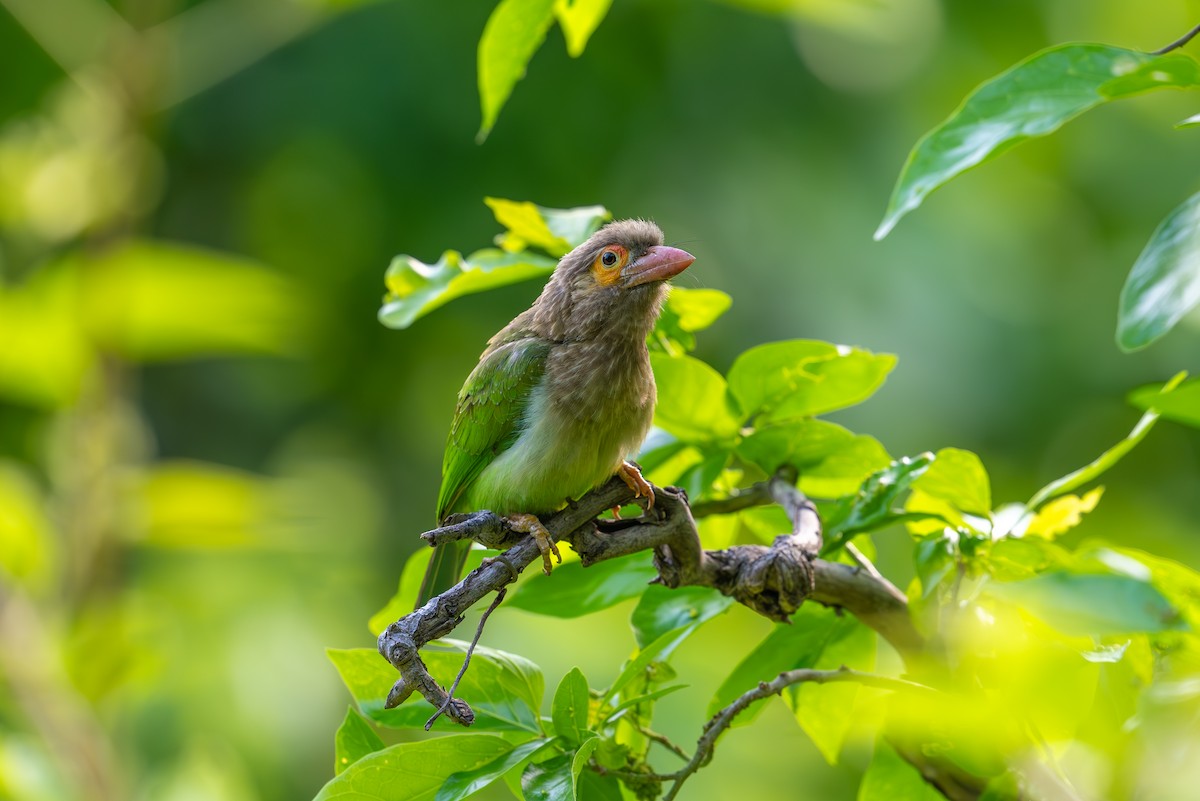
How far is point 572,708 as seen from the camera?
1895 millimetres

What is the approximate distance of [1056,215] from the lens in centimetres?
950

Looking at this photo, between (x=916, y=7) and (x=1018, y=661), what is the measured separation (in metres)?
7.66

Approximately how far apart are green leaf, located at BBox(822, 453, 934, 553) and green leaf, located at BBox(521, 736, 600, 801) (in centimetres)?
66

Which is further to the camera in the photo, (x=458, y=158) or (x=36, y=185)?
(x=458, y=158)

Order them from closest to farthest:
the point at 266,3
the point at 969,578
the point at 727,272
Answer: the point at 969,578
the point at 266,3
the point at 727,272

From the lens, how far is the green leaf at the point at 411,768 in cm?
185

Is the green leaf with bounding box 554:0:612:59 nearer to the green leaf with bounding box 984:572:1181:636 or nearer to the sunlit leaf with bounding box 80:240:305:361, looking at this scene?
→ the green leaf with bounding box 984:572:1181:636

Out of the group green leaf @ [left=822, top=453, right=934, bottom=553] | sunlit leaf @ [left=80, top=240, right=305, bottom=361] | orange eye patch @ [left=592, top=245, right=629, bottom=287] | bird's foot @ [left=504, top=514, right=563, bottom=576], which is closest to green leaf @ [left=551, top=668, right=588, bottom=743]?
bird's foot @ [left=504, top=514, right=563, bottom=576]

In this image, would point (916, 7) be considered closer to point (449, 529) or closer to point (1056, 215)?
point (1056, 215)

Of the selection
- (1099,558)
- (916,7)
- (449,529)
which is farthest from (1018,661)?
(916,7)

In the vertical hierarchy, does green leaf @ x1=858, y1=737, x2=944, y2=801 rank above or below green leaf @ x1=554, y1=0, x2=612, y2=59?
below

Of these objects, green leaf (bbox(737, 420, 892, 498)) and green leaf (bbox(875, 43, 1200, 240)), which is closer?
green leaf (bbox(875, 43, 1200, 240))

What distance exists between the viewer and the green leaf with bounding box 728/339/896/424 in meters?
2.41

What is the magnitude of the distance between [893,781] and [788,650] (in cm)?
30
